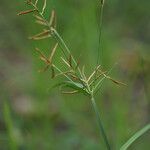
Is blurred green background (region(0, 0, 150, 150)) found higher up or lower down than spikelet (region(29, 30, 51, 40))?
lower down

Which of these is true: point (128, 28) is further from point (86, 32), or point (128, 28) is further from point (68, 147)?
point (68, 147)

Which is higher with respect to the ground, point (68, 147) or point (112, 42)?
point (112, 42)

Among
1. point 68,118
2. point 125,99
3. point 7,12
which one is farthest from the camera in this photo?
point 7,12

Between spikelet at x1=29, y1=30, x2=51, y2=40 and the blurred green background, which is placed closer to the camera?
spikelet at x1=29, y1=30, x2=51, y2=40

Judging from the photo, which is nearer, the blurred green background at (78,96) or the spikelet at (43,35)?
the spikelet at (43,35)

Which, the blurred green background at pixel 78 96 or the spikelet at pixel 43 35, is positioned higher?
the spikelet at pixel 43 35

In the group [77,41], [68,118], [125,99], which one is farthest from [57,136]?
[77,41]

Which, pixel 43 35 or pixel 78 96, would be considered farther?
pixel 78 96

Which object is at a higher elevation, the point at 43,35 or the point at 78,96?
the point at 43,35
